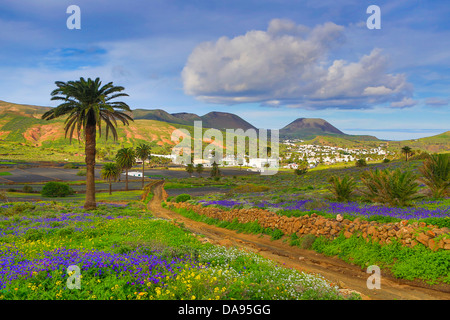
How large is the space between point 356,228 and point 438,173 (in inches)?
353

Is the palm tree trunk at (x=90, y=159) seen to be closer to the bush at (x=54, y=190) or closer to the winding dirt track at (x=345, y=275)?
the winding dirt track at (x=345, y=275)

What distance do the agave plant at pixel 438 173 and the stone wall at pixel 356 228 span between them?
8.25m

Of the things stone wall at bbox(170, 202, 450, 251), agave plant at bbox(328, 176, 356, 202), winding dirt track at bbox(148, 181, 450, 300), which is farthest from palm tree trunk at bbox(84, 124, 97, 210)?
agave plant at bbox(328, 176, 356, 202)

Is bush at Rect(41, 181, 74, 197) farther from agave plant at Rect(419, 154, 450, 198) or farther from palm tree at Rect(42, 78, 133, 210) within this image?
agave plant at Rect(419, 154, 450, 198)

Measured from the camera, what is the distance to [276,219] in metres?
16.4

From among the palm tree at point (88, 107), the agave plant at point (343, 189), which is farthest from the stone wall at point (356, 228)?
the palm tree at point (88, 107)

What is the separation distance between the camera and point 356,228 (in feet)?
37.9

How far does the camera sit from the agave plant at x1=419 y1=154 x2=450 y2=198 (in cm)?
1573

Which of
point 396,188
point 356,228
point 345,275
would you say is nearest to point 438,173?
point 396,188

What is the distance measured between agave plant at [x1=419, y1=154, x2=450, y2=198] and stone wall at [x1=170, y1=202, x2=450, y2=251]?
8252 millimetres

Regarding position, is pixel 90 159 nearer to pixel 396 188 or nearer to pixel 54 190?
pixel 396 188
